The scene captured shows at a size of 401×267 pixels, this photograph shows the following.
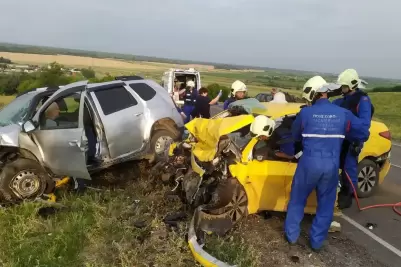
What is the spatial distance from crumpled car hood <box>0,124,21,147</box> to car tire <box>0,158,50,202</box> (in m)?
0.29

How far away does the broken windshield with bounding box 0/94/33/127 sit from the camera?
6.69 metres

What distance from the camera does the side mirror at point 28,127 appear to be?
6148 millimetres

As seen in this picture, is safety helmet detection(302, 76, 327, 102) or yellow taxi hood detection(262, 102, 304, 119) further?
yellow taxi hood detection(262, 102, 304, 119)

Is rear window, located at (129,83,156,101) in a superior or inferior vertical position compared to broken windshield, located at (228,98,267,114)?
inferior

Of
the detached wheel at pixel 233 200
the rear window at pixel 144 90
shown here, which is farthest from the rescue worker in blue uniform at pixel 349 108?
the rear window at pixel 144 90

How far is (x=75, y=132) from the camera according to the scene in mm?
6312

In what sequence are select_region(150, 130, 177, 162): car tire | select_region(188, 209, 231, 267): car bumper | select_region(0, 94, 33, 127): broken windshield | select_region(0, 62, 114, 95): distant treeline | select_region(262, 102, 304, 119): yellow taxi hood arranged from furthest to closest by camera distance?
select_region(0, 62, 114, 95): distant treeline < select_region(150, 130, 177, 162): car tire < select_region(0, 94, 33, 127): broken windshield < select_region(262, 102, 304, 119): yellow taxi hood < select_region(188, 209, 231, 267): car bumper

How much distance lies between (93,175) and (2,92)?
141ft

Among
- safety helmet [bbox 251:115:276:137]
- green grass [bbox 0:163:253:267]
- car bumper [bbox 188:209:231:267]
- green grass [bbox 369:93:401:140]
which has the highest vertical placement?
safety helmet [bbox 251:115:276:137]

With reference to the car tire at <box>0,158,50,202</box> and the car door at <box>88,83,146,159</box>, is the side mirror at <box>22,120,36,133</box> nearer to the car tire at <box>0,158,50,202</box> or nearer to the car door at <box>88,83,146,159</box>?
the car tire at <box>0,158,50,202</box>

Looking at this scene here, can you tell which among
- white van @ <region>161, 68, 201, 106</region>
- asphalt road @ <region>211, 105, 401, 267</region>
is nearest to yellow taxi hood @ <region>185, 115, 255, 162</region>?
asphalt road @ <region>211, 105, 401, 267</region>

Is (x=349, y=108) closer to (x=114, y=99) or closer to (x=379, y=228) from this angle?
(x=379, y=228)

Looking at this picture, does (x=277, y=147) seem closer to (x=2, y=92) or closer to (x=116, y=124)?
(x=116, y=124)

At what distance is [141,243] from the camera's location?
473 centimetres
